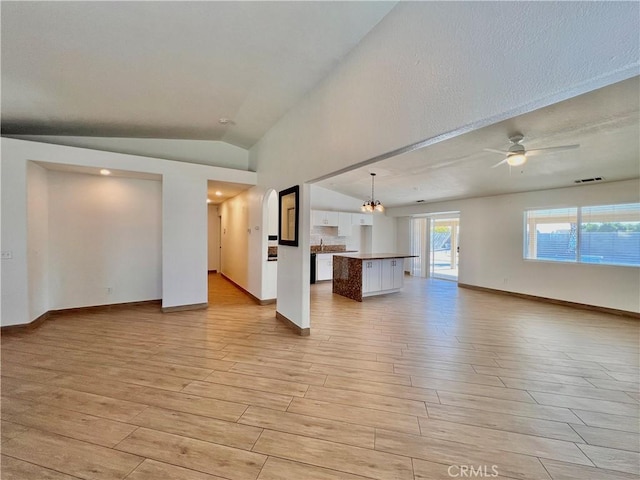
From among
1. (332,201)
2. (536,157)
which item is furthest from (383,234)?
(536,157)

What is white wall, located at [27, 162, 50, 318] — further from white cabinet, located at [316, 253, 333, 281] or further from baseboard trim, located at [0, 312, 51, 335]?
white cabinet, located at [316, 253, 333, 281]

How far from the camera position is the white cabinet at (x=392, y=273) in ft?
20.3

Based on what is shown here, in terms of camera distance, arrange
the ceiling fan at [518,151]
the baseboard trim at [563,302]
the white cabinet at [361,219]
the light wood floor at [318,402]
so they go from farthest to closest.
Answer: the white cabinet at [361,219], the baseboard trim at [563,302], the ceiling fan at [518,151], the light wood floor at [318,402]

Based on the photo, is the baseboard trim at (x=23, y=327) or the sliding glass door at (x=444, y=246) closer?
the baseboard trim at (x=23, y=327)

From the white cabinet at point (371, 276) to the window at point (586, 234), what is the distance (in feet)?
11.6

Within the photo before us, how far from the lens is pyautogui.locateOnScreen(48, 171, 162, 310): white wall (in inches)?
179

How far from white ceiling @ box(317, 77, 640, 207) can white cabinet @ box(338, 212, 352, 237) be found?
1.21 m

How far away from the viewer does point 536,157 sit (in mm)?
4133

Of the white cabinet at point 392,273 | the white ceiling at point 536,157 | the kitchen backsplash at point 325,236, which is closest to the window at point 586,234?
the white ceiling at point 536,157

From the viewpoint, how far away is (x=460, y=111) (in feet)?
5.53

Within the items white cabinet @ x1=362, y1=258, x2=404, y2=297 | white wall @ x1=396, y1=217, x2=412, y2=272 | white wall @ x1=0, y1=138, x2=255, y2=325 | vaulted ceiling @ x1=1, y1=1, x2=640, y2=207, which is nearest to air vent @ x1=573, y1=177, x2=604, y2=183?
vaulted ceiling @ x1=1, y1=1, x2=640, y2=207

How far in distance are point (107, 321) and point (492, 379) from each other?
17.5 ft

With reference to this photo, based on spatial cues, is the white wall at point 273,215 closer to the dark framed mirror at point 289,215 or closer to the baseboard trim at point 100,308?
the dark framed mirror at point 289,215

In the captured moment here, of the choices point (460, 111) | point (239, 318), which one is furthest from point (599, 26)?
point (239, 318)
